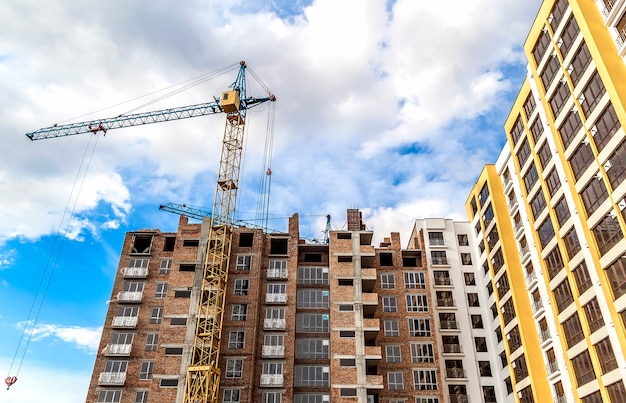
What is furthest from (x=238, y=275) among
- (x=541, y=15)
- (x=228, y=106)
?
(x=541, y=15)

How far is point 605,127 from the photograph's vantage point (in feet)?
135

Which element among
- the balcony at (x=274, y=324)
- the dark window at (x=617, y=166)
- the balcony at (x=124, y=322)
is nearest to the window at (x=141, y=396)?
the balcony at (x=124, y=322)

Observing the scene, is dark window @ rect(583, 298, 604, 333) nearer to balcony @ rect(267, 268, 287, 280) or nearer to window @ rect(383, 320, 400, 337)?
window @ rect(383, 320, 400, 337)

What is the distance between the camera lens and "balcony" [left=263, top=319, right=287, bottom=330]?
64269mm

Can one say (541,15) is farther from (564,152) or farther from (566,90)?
(564,152)

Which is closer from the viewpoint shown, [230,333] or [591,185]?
[591,185]

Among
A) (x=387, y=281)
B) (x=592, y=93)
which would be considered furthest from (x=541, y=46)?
(x=387, y=281)

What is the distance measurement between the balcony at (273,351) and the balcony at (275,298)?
19.9 feet

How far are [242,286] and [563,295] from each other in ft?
129

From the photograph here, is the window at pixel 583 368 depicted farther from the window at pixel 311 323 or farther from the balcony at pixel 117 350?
the balcony at pixel 117 350

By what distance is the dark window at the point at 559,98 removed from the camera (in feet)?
155

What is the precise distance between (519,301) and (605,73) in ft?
91.4

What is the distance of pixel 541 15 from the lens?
165 ft

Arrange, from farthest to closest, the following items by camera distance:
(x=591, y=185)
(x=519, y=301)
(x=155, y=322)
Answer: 1. (x=155, y=322)
2. (x=519, y=301)
3. (x=591, y=185)
